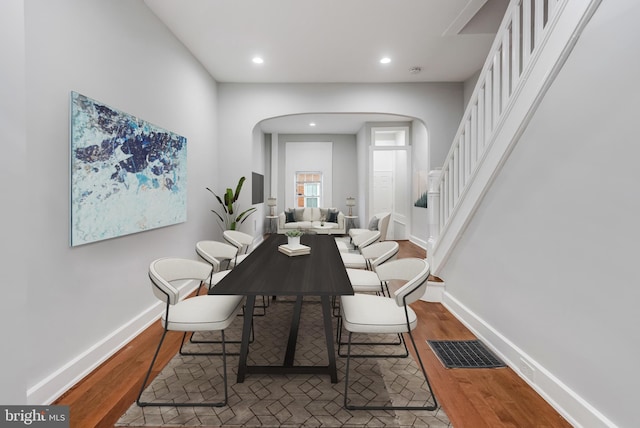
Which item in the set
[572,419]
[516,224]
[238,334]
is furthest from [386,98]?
[572,419]

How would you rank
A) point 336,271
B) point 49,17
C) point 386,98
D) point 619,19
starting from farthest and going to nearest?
point 386,98
point 336,271
point 49,17
point 619,19

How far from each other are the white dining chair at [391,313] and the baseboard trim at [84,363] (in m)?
1.71

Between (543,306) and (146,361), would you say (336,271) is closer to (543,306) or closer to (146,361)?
(543,306)

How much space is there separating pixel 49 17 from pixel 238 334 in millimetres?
2539

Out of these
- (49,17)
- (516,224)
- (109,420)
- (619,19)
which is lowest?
(109,420)

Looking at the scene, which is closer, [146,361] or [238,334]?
[146,361]

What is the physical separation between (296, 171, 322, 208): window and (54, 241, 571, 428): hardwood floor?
7.27m

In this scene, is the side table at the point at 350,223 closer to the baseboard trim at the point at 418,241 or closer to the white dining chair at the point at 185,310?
the baseboard trim at the point at 418,241

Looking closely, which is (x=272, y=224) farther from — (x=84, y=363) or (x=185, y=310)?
(x=185, y=310)

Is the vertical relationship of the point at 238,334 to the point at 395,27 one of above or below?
below

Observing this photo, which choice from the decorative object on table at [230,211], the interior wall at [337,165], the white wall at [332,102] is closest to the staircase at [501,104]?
the white wall at [332,102]

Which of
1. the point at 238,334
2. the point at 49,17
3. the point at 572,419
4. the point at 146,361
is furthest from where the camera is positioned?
the point at 238,334

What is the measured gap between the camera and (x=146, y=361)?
2297 mm

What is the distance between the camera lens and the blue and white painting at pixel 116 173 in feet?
6.77
